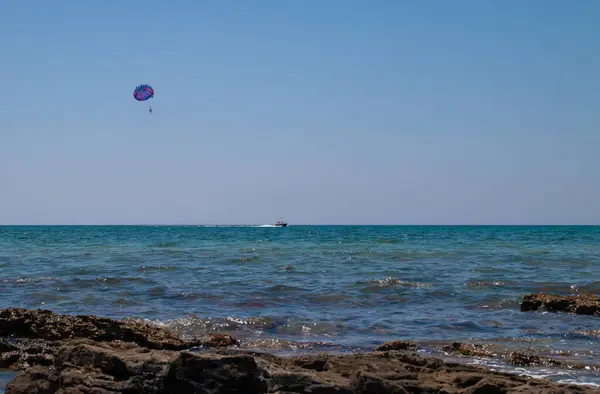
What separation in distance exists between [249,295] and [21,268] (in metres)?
11.7

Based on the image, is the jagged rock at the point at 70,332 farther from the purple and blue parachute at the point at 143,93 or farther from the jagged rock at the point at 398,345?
the purple and blue parachute at the point at 143,93

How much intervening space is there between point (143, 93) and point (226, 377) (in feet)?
72.3

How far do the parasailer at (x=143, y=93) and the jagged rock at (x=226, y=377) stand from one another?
66.3 feet

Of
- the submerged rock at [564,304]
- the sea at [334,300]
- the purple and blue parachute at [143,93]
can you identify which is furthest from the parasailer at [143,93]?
the submerged rock at [564,304]

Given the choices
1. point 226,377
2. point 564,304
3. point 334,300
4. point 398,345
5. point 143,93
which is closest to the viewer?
point 226,377

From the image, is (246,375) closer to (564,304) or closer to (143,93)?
(564,304)

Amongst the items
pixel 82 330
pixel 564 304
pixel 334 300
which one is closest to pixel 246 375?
pixel 82 330

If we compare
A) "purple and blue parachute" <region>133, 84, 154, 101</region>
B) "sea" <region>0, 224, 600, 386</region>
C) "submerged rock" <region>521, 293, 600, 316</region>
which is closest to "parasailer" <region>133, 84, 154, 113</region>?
"purple and blue parachute" <region>133, 84, 154, 101</region>

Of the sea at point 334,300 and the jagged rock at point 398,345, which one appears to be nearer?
the jagged rock at point 398,345

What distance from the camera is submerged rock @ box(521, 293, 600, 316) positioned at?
562 inches

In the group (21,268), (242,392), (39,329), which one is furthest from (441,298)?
(21,268)

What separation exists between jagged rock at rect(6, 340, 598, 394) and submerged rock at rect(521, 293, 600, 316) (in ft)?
28.2

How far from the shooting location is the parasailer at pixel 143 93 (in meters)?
25.9

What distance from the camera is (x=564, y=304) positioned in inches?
577
